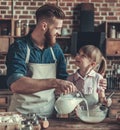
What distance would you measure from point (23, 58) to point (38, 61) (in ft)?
0.49

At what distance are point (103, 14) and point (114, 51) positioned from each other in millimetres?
549

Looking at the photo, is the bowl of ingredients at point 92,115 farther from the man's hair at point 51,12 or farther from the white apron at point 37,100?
the man's hair at point 51,12

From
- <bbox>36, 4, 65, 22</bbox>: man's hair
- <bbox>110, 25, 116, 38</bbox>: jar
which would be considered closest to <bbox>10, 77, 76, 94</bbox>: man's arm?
<bbox>36, 4, 65, 22</bbox>: man's hair

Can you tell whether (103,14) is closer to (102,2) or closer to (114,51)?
Answer: (102,2)

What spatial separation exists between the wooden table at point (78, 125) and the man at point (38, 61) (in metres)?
0.26

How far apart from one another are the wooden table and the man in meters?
0.26

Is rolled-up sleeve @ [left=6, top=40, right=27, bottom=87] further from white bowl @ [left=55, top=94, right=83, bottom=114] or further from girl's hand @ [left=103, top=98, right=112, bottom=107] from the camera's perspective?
girl's hand @ [left=103, top=98, right=112, bottom=107]

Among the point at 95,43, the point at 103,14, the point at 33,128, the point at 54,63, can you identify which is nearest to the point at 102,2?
the point at 103,14

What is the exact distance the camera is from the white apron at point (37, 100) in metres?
2.70

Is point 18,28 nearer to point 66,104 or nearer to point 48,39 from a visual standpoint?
point 48,39

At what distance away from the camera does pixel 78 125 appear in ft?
7.59

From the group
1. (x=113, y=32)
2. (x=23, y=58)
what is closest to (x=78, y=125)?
(x=23, y=58)

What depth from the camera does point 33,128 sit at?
6.86 feet

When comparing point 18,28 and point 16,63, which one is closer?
point 16,63
